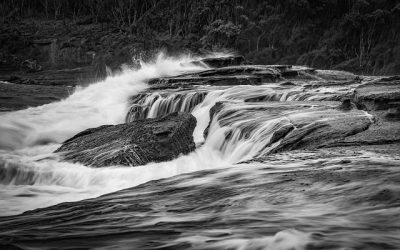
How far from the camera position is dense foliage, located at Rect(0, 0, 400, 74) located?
120ft

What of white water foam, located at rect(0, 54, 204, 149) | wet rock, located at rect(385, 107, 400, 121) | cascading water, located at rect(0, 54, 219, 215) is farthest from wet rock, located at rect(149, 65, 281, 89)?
wet rock, located at rect(385, 107, 400, 121)

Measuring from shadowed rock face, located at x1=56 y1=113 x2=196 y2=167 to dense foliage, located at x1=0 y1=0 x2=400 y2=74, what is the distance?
1165 inches

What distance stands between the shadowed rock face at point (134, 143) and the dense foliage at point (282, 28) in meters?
29.6

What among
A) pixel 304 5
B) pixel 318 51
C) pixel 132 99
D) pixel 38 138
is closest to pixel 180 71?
pixel 132 99

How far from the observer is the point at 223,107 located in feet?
33.6

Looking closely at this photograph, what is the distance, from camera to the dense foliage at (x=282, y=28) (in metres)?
36.5

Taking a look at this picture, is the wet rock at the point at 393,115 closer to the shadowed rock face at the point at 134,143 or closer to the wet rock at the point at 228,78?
the shadowed rock face at the point at 134,143

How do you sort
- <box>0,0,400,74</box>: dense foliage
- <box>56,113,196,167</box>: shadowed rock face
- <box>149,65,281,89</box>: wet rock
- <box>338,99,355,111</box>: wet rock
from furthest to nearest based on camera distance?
1. <box>0,0,400,74</box>: dense foliage
2. <box>149,65,281,89</box>: wet rock
3. <box>338,99,355,111</box>: wet rock
4. <box>56,113,196,167</box>: shadowed rock face

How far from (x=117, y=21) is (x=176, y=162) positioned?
162 feet

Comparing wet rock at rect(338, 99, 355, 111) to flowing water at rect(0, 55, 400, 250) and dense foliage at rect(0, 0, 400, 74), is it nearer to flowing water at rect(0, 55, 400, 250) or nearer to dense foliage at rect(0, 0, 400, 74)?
flowing water at rect(0, 55, 400, 250)

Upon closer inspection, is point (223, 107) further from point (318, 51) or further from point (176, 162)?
point (318, 51)

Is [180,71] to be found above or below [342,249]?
above

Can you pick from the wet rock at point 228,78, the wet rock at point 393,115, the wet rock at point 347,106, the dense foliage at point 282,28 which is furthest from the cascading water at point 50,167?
the dense foliage at point 282,28

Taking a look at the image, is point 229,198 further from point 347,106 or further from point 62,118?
point 62,118
